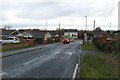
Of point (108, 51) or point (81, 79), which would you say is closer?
point (81, 79)

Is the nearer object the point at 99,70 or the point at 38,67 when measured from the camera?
the point at 99,70

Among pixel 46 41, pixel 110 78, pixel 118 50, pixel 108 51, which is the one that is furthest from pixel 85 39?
pixel 110 78

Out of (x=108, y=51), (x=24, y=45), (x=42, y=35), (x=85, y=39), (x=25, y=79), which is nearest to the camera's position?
(x=25, y=79)

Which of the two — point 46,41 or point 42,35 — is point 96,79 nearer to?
point 46,41

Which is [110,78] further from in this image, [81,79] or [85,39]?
[85,39]

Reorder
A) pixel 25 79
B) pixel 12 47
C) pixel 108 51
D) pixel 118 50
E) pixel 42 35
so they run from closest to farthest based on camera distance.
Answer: pixel 25 79, pixel 118 50, pixel 108 51, pixel 12 47, pixel 42 35

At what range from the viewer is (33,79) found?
494 inches

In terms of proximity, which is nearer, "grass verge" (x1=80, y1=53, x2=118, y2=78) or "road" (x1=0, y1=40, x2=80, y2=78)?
"grass verge" (x1=80, y1=53, x2=118, y2=78)

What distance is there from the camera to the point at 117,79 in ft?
41.6

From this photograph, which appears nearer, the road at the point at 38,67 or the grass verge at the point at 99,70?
the grass verge at the point at 99,70

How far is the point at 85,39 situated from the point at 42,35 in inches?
1401

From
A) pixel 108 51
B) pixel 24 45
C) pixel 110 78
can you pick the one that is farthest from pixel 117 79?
pixel 24 45

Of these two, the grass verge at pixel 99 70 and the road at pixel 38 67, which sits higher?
the grass verge at pixel 99 70

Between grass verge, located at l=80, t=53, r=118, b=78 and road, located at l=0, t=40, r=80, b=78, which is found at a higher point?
grass verge, located at l=80, t=53, r=118, b=78
